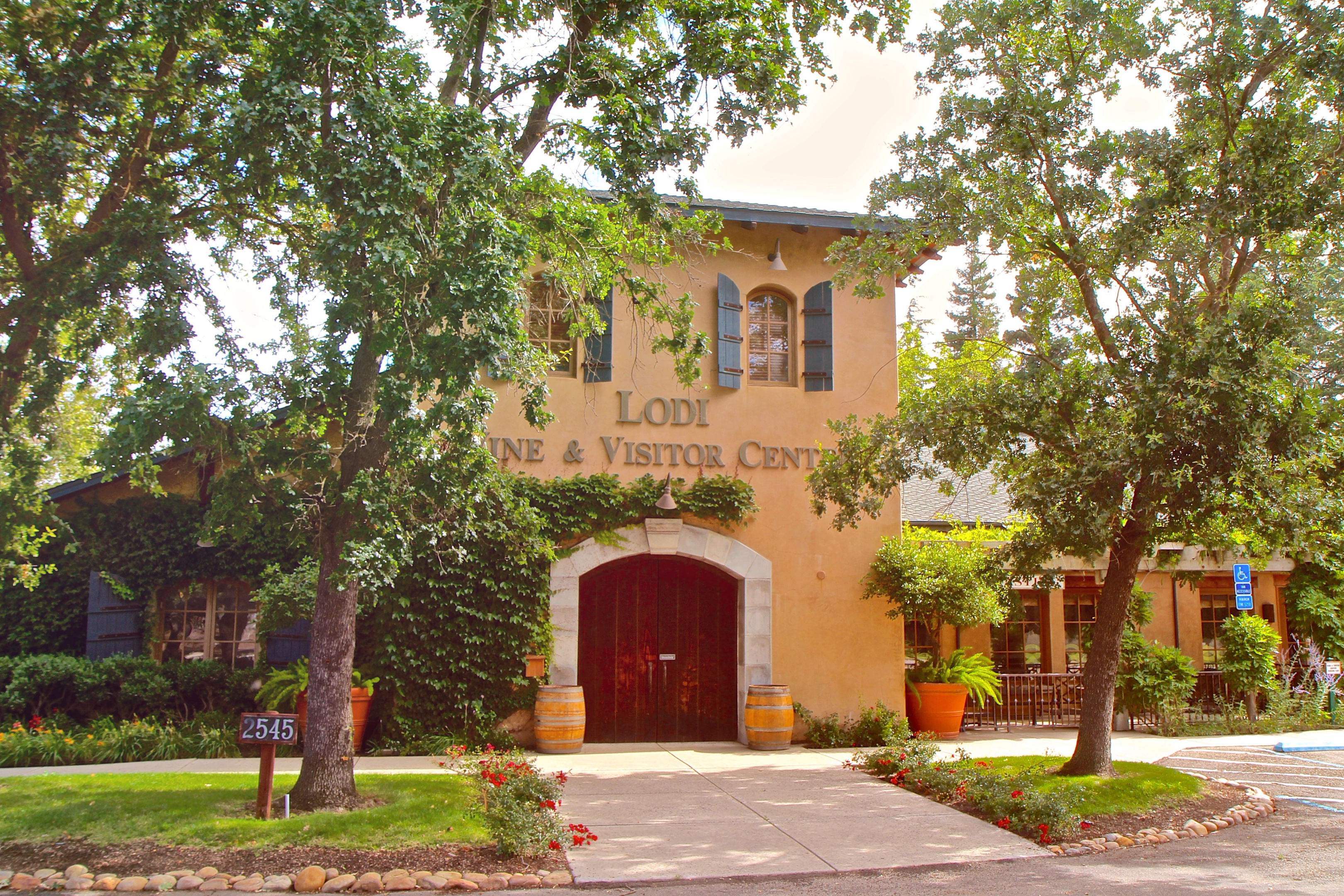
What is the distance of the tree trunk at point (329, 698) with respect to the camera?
6.95 m

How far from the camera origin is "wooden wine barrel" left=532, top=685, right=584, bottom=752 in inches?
412

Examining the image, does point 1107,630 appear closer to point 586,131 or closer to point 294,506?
point 586,131

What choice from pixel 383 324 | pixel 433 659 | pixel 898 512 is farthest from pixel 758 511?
pixel 383 324

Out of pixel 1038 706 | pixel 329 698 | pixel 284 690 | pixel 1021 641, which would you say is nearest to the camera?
pixel 329 698

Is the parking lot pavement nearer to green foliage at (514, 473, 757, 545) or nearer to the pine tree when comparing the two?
green foliage at (514, 473, 757, 545)

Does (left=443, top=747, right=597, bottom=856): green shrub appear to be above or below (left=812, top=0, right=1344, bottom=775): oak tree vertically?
below

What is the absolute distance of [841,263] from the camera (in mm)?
11211

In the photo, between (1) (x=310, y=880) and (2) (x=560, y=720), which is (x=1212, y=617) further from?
(1) (x=310, y=880)

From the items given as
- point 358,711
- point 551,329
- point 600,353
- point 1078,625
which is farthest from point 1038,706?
point 358,711

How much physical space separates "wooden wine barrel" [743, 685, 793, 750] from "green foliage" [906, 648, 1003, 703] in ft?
6.91

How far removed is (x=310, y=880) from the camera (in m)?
5.74

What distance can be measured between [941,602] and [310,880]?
26.4 ft

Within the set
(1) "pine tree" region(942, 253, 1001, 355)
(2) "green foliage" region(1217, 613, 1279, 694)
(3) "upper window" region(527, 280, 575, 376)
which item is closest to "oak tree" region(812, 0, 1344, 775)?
(3) "upper window" region(527, 280, 575, 376)

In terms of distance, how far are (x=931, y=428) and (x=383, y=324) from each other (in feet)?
16.8
